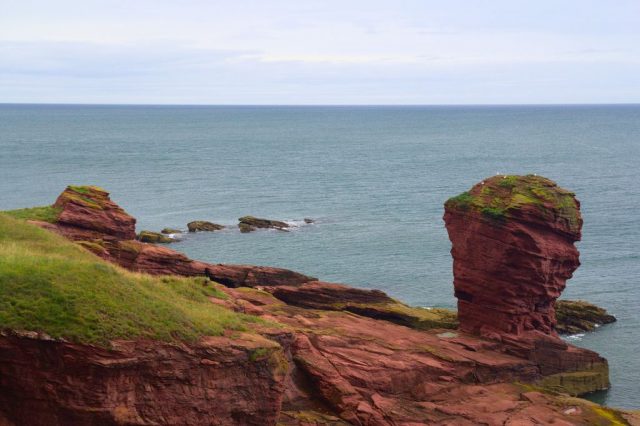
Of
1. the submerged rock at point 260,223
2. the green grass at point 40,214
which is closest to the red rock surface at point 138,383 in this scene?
the green grass at point 40,214

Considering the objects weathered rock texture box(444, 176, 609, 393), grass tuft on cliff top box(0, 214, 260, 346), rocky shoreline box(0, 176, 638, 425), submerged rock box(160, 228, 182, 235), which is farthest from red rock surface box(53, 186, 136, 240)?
submerged rock box(160, 228, 182, 235)

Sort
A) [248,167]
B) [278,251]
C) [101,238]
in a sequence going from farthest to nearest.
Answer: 1. [248,167]
2. [278,251]
3. [101,238]

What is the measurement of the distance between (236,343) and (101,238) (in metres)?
29.0

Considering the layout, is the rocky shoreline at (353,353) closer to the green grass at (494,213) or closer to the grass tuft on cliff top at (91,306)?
the green grass at (494,213)

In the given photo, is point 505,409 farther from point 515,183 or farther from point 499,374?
point 515,183

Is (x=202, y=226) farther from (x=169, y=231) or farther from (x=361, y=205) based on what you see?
(x=361, y=205)

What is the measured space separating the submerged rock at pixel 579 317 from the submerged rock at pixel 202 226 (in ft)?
147

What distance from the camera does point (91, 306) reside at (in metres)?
25.4

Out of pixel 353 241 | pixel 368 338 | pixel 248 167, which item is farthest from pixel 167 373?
pixel 248 167

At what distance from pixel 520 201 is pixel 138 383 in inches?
1159

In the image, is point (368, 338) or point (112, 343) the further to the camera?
point (368, 338)

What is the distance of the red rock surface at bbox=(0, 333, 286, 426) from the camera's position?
2366 centimetres

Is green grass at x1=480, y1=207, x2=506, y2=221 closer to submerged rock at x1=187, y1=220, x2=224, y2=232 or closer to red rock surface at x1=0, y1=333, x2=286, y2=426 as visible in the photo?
red rock surface at x1=0, y1=333, x2=286, y2=426

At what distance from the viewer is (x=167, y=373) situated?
2545 centimetres
